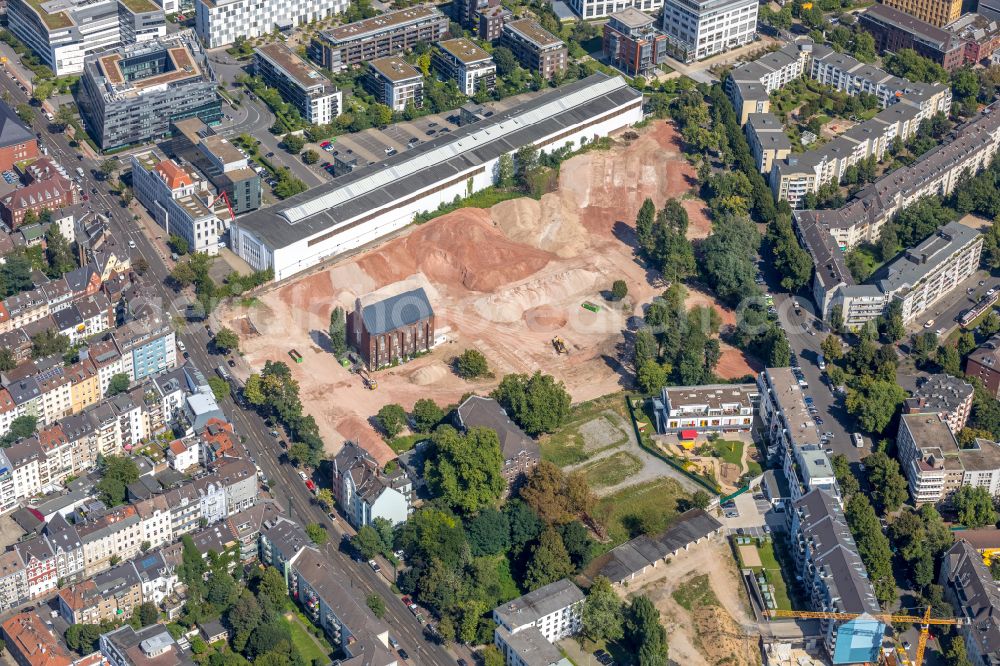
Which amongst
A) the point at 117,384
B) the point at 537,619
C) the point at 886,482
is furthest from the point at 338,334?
the point at 886,482

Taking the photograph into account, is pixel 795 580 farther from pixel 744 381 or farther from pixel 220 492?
pixel 220 492

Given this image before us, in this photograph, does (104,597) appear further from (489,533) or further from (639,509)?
(639,509)

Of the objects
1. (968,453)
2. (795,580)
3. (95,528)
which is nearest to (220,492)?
(95,528)

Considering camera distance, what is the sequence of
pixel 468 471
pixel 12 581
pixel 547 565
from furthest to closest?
pixel 468 471
pixel 547 565
pixel 12 581

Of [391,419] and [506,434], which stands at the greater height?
[506,434]

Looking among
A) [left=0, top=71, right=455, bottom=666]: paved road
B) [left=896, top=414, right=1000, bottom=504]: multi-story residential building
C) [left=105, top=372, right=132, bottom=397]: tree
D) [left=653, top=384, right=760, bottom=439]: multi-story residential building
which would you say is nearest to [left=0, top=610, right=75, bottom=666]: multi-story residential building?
[left=0, top=71, right=455, bottom=666]: paved road

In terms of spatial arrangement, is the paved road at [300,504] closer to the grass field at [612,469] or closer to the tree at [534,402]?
the tree at [534,402]

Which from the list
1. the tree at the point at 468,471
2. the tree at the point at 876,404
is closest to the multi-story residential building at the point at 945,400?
the tree at the point at 876,404
